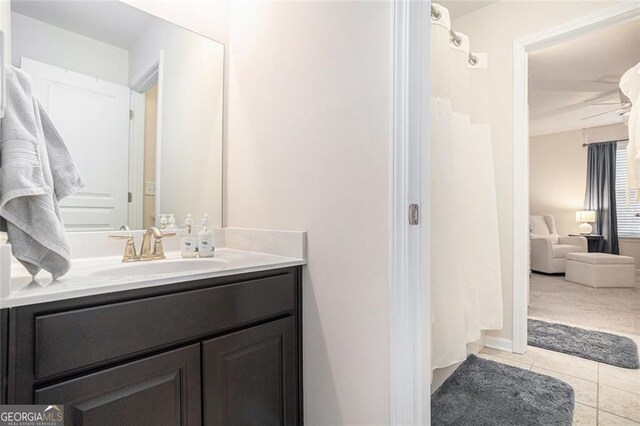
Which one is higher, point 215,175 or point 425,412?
point 215,175

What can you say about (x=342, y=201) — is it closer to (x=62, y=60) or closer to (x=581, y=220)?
(x=62, y=60)

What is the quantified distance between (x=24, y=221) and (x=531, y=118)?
21.5ft

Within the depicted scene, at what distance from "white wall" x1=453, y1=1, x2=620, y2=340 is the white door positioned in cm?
236

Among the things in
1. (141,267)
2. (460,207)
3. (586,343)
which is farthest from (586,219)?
(141,267)

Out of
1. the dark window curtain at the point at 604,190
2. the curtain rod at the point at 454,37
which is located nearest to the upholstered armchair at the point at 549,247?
the dark window curtain at the point at 604,190

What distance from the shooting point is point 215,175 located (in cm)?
182

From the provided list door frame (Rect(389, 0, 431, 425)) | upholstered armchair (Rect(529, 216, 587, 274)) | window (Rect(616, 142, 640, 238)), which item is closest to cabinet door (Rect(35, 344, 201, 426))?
door frame (Rect(389, 0, 431, 425))

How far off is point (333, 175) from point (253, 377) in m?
0.79

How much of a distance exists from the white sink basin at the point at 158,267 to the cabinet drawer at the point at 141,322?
0.41ft

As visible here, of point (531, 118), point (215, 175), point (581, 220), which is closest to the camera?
point (215, 175)

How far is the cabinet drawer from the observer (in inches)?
31.8

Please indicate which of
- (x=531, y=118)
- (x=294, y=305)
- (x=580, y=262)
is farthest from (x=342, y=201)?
(x=531, y=118)

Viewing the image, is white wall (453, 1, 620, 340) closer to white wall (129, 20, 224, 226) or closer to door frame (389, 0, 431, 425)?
door frame (389, 0, 431, 425)

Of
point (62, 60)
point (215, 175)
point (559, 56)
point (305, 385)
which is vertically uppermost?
point (559, 56)
